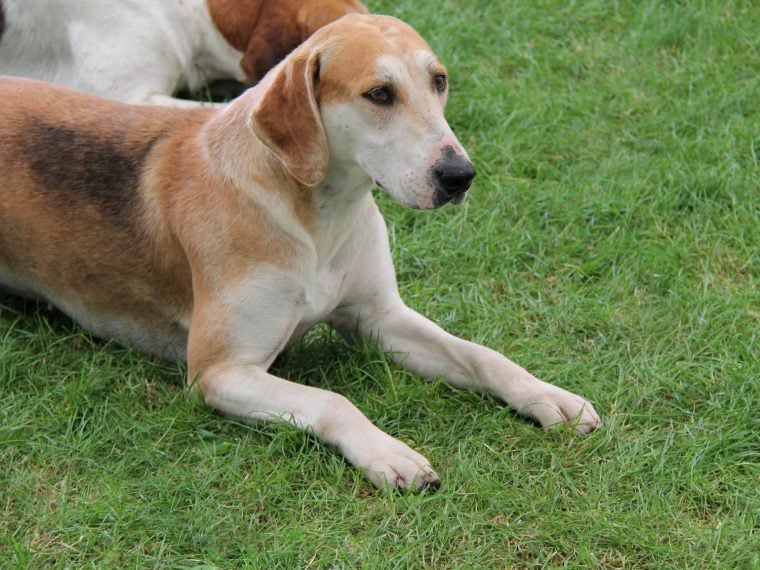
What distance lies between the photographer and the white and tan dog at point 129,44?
5.87 meters

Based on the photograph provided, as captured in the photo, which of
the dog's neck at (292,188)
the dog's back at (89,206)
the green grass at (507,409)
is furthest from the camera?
the dog's back at (89,206)

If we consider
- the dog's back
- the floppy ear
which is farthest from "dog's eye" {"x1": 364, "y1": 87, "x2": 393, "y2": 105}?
the dog's back

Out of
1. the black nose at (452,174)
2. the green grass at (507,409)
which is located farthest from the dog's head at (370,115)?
the green grass at (507,409)

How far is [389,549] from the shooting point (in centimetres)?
365

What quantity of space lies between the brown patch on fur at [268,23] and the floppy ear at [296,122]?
4.84 feet

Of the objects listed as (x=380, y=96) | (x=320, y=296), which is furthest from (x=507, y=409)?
(x=380, y=96)

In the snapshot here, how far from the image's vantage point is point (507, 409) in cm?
424

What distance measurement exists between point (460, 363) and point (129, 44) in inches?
102

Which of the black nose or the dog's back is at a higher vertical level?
the black nose

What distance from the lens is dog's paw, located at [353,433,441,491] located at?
3.84 metres

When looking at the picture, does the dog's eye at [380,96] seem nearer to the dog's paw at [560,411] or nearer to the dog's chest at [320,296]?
the dog's chest at [320,296]

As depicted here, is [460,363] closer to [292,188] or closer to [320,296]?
[320,296]

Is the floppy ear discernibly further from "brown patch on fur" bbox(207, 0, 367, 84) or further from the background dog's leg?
"brown patch on fur" bbox(207, 0, 367, 84)

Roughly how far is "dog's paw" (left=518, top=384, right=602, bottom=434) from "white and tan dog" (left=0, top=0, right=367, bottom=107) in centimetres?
228
